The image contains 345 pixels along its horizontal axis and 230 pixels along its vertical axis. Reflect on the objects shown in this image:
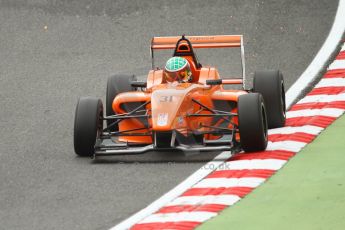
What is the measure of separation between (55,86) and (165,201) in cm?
548

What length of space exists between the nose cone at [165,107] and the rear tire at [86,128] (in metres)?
0.59

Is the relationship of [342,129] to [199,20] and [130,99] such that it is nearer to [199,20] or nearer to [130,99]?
[130,99]

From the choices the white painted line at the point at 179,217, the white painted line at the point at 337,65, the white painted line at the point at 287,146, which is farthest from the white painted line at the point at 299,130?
the white painted line at the point at 179,217

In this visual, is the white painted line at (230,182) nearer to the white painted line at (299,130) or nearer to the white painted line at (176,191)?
the white painted line at (176,191)

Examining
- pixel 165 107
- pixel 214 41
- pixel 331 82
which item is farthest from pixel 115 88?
pixel 331 82

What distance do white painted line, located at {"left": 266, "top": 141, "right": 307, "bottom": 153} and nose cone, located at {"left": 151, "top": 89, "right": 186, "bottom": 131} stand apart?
37.8 inches

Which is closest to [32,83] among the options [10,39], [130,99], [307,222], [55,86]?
[55,86]

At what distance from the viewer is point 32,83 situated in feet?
52.9

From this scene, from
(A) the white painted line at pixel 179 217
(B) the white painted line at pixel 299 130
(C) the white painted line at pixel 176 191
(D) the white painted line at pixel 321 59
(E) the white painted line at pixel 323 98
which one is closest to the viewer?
(A) the white painted line at pixel 179 217

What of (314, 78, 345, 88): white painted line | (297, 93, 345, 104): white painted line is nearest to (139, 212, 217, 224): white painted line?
(297, 93, 345, 104): white painted line

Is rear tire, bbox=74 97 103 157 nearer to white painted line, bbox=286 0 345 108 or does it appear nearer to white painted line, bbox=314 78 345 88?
white painted line, bbox=286 0 345 108

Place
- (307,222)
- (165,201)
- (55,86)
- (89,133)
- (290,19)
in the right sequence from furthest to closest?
(290,19)
(55,86)
(89,133)
(165,201)
(307,222)

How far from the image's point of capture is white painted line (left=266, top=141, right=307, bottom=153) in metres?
12.5

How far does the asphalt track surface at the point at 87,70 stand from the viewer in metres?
10.9
